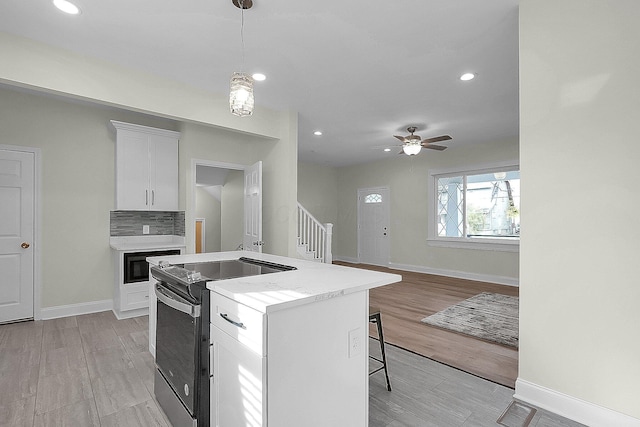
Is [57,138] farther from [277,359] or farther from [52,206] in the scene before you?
[277,359]

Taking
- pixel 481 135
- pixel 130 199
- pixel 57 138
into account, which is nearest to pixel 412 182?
pixel 481 135

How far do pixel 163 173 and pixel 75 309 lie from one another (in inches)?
78.1

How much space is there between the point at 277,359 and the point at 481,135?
5.62 metres

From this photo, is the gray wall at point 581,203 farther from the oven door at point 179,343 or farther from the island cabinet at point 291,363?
the oven door at point 179,343

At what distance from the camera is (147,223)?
457 centimetres

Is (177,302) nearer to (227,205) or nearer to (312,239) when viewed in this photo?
(312,239)

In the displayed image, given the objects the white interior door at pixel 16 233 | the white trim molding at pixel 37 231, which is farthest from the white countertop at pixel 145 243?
the white interior door at pixel 16 233

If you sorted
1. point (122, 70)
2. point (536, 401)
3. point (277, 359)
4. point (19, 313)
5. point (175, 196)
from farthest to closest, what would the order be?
point (175, 196) < point (19, 313) < point (122, 70) < point (536, 401) < point (277, 359)

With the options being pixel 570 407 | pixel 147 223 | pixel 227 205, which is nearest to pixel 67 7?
pixel 147 223

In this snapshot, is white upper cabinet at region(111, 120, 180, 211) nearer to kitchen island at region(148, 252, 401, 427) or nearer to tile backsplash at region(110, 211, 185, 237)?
tile backsplash at region(110, 211, 185, 237)

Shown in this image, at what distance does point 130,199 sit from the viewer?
4.14 m

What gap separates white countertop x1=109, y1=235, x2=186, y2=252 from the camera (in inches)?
157

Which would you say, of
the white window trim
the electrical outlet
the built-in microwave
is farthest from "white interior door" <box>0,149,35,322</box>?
the white window trim

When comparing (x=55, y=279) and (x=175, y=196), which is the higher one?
(x=175, y=196)
